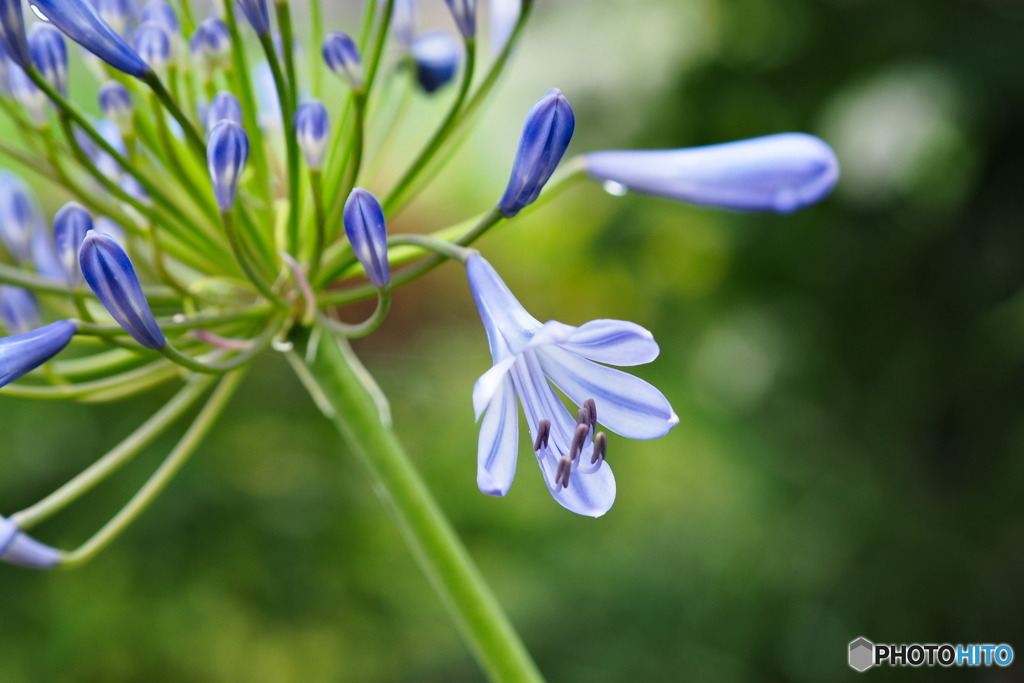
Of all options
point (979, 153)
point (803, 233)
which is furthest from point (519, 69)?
point (979, 153)

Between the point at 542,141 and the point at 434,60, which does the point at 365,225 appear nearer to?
the point at 542,141

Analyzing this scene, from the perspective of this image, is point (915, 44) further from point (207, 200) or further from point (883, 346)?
point (207, 200)

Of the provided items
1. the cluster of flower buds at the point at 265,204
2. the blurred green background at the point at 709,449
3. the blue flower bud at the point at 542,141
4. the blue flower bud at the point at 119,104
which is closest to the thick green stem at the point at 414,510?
the cluster of flower buds at the point at 265,204

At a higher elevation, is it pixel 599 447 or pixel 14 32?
pixel 14 32

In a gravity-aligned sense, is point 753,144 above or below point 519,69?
above

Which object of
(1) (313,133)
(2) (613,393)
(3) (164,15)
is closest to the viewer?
(2) (613,393)

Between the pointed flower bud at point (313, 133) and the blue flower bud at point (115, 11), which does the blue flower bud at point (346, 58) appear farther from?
the blue flower bud at point (115, 11)

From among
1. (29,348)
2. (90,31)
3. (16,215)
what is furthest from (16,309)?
(90,31)
